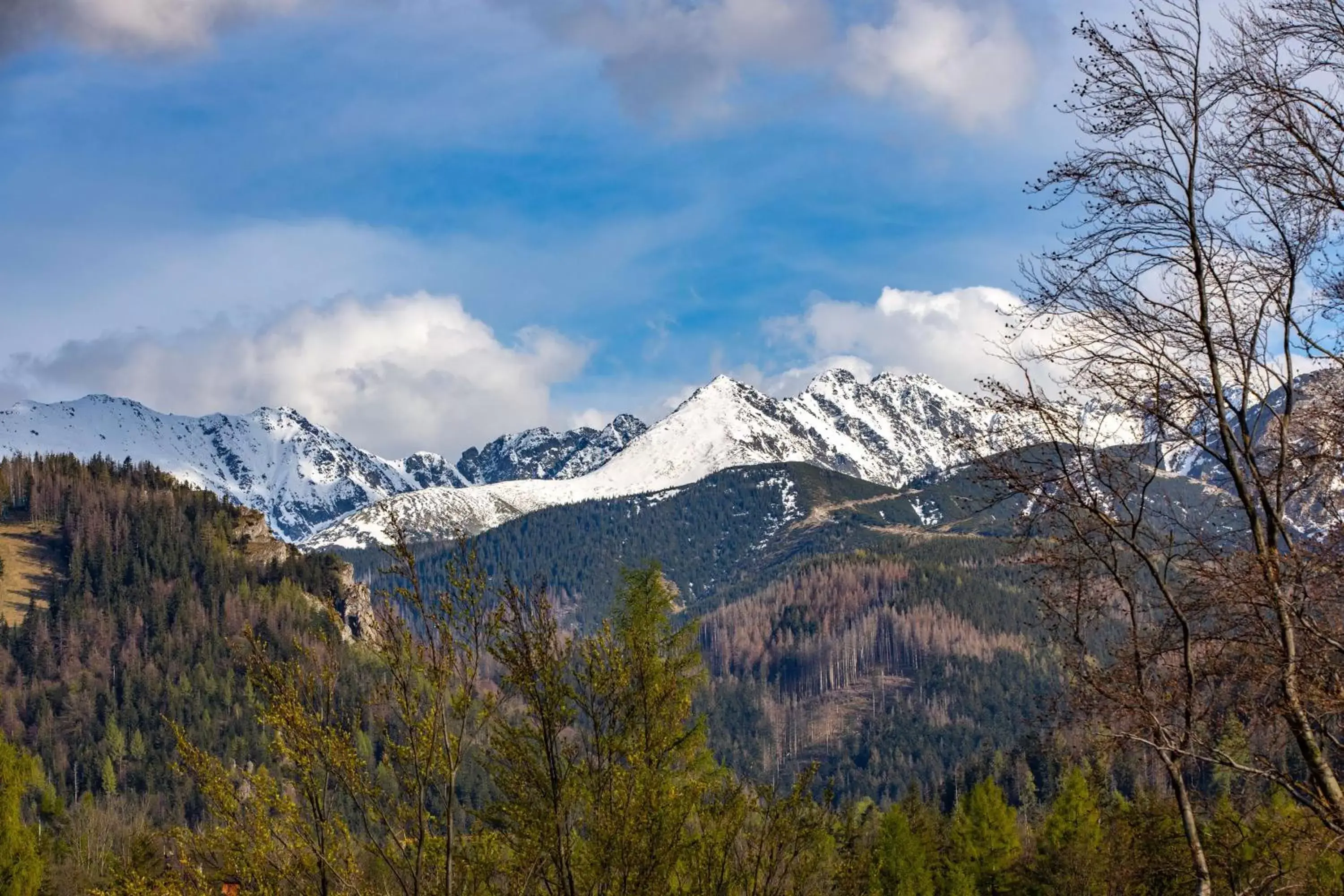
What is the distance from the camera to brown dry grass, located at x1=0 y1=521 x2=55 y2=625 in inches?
7062

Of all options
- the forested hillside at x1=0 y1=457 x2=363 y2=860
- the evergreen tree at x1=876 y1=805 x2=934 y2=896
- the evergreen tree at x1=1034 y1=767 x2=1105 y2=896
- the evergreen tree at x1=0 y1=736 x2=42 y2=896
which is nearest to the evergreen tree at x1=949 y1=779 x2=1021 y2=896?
the evergreen tree at x1=1034 y1=767 x2=1105 y2=896

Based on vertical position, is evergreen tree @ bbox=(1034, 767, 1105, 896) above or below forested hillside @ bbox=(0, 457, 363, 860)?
below

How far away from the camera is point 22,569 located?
18975cm

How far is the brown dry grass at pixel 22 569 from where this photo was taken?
179m

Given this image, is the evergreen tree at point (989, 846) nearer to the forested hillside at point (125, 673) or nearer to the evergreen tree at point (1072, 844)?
the evergreen tree at point (1072, 844)

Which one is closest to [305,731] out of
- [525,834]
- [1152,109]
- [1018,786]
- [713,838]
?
[525,834]

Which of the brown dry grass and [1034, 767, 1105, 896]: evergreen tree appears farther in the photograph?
the brown dry grass

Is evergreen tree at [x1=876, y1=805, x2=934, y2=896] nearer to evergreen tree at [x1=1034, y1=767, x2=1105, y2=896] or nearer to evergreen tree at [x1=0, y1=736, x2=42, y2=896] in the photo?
evergreen tree at [x1=1034, y1=767, x2=1105, y2=896]

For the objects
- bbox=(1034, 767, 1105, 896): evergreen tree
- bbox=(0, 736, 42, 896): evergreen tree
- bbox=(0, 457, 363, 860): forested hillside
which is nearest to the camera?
bbox=(0, 736, 42, 896): evergreen tree

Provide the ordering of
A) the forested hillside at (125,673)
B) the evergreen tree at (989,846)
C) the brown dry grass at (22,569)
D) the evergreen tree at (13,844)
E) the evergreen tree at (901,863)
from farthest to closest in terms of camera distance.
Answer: the brown dry grass at (22,569)
the forested hillside at (125,673)
the evergreen tree at (989,846)
the evergreen tree at (901,863)
the evergreen tree at (13,844)

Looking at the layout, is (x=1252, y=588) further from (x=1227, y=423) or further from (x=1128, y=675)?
(x=1128, y=675)

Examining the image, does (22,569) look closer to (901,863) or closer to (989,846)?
(901,863)

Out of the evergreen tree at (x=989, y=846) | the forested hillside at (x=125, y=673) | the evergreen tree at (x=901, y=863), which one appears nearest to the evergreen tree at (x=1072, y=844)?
the evergreen tree at (x=989, y=846)

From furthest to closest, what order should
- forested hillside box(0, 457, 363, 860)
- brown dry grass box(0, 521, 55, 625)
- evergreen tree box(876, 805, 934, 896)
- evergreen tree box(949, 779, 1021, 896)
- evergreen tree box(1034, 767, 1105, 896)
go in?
brown dry grass box(0, 521, 55, 625), forested hillside box(0, 457, 363, 860), evergreen tree box(949, 779, 1021, 896), evergreen tree box(876, 805, 934, 896), evergreen tree box(1034, 767, 1105, 896)
